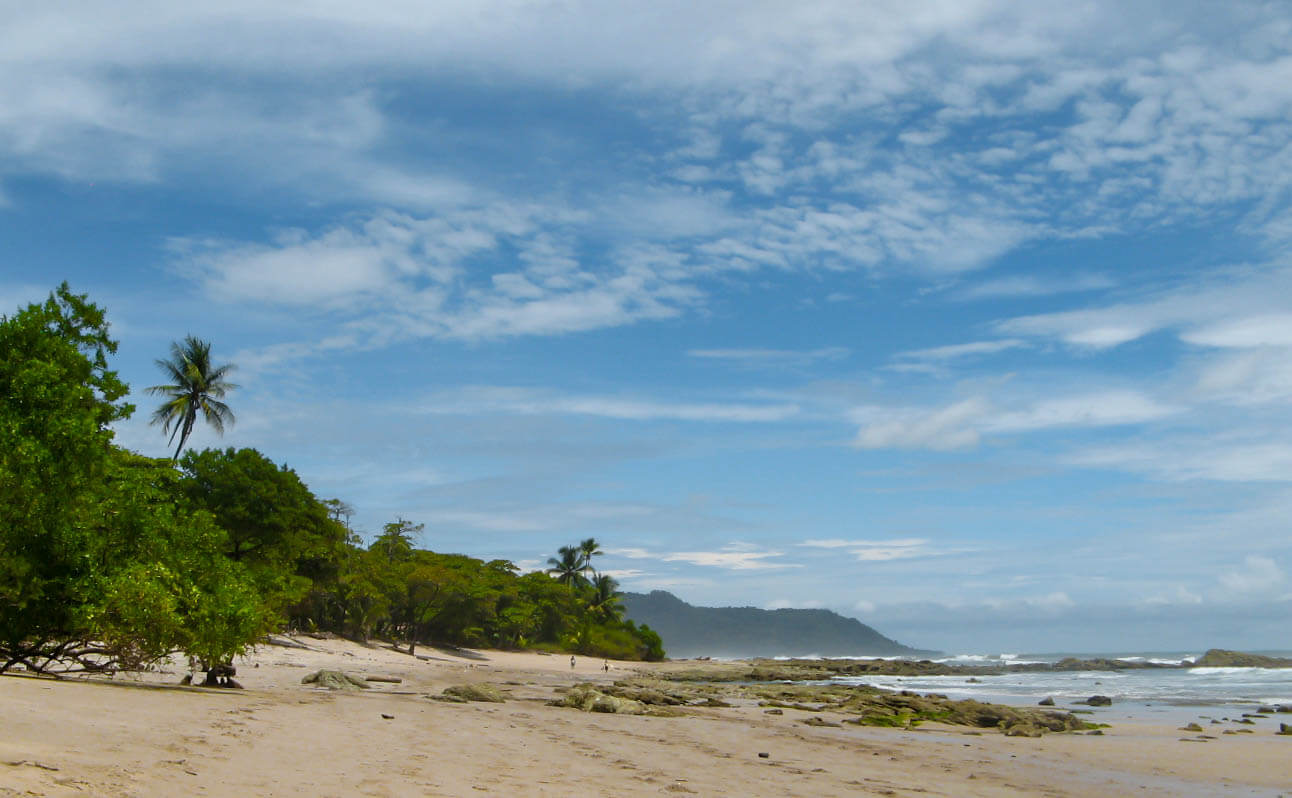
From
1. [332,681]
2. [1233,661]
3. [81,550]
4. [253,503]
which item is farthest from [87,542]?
[1233,661]

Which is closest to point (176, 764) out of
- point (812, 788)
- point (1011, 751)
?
point (812, 788)

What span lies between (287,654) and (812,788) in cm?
3028

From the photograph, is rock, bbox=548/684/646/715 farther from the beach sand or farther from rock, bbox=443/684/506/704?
rock, bbox=443/684/506/704

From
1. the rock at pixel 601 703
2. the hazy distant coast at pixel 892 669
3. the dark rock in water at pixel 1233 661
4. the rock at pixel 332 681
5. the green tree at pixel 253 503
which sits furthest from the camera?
the dark rock in water at pixel 1233 661

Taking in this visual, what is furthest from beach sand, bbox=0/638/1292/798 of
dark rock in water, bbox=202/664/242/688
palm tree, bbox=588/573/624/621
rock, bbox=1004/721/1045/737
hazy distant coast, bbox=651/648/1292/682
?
palm tree, bbox=588/573/624/621

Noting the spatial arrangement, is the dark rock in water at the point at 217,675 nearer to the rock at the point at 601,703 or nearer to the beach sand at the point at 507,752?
the beach sand at the point at 507,752

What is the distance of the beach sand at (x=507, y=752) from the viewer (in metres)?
8.58

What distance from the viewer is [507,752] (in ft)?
43.3

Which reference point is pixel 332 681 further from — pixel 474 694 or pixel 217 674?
pixel 217 674

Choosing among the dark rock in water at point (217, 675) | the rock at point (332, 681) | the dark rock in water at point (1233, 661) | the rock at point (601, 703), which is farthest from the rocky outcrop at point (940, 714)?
the dark rock in water at point (1233, 661)

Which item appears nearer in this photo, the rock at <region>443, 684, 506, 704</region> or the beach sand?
the beach sand

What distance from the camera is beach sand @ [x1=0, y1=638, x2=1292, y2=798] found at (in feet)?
28.1

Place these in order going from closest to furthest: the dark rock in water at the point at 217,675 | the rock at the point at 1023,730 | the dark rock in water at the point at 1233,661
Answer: the dark rock in water at the point at 217,675 < the rock at the point at 1023,730 < the dark rock in water at the point at 1233,661

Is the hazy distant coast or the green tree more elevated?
the green tree
